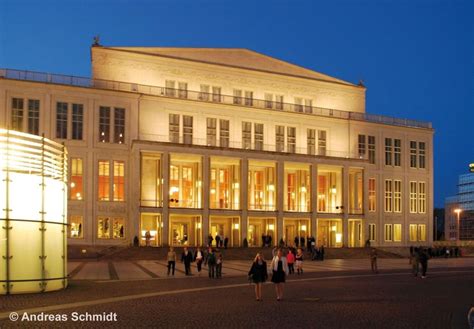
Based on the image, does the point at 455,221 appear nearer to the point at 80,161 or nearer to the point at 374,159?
the point at 374,159

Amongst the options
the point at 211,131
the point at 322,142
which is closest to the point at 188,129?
the point at 211,131

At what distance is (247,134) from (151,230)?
13.8 m

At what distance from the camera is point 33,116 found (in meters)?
54.8

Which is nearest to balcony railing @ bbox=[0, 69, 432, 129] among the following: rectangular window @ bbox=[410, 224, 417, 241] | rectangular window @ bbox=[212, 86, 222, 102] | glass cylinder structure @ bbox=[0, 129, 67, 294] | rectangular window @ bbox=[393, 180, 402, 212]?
rectangular window @ bbox=[212, 86, 222, 102]

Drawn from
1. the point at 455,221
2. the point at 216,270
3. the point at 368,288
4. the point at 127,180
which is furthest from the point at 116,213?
the point at 455,221

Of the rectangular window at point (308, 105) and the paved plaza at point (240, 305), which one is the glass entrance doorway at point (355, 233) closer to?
the rectangular window at point (308, 105)

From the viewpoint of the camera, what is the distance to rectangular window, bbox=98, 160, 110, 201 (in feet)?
186

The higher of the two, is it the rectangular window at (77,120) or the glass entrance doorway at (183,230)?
the rectangular window at (77,120)

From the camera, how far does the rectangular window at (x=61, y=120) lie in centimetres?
5575

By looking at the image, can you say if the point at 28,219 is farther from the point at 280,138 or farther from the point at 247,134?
the point at 280,138

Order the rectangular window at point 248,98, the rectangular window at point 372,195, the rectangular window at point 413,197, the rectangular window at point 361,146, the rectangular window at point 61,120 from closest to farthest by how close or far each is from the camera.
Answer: the rectangular window at point 61,120 < the rectangular window at point 248,98 < the rectangular window at point 372,195 < the rectangular window at point 361,146 < the rectangular window at point 413,197

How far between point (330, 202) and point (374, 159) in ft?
25.4

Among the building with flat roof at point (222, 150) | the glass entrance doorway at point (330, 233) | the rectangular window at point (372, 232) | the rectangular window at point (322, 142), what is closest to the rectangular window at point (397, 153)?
the building with flat roof at point (222, 150)

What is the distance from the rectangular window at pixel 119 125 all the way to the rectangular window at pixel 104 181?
246cm
